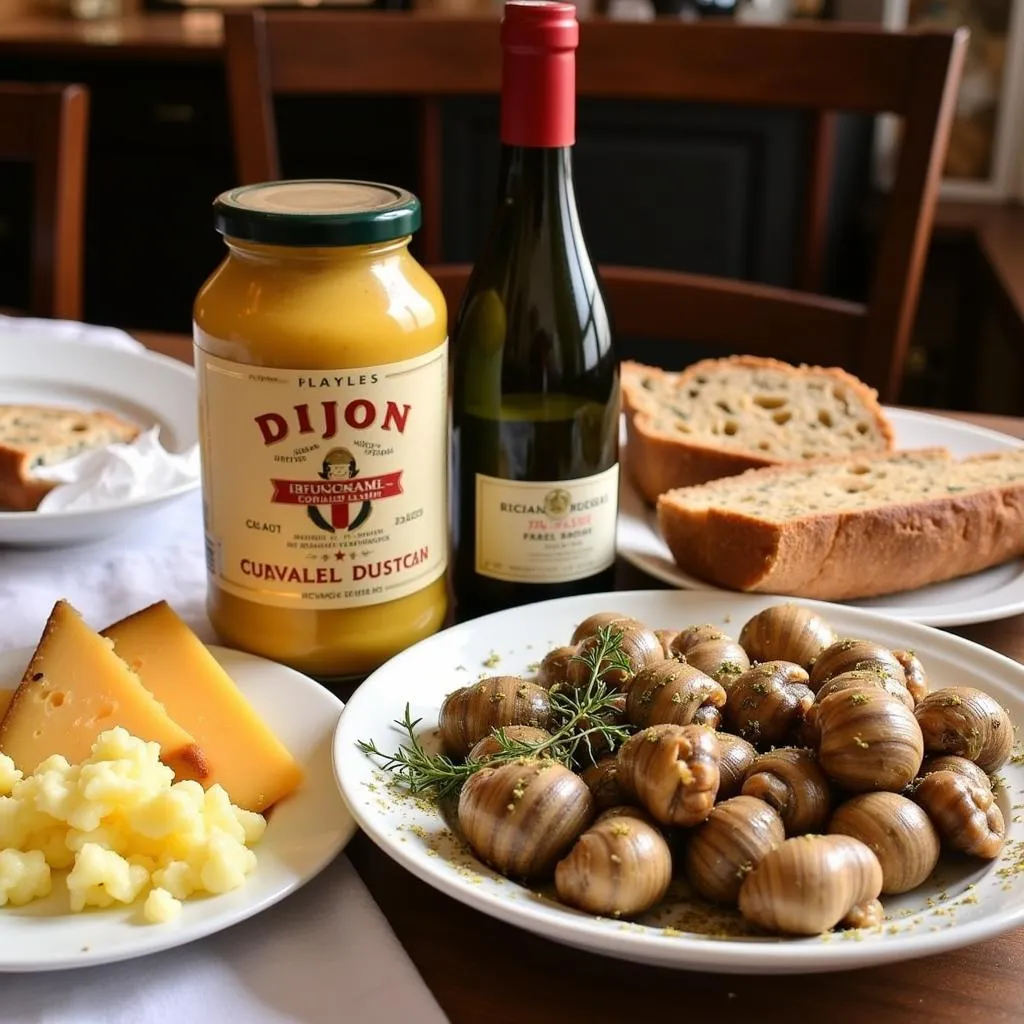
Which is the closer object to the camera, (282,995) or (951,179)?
(282,995)

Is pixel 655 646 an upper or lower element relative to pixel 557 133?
lower

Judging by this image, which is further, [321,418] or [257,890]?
[321,418]

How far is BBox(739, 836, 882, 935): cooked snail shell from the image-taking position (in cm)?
61

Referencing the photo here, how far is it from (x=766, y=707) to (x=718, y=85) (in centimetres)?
108

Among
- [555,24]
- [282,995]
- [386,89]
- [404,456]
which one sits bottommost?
[282,995]

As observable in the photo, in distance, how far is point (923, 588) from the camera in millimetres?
1066

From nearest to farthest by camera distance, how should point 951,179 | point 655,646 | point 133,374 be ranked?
1. point 655,646
2. point 133,374
3. point 951,179

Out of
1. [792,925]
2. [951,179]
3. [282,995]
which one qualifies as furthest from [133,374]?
[951,179]

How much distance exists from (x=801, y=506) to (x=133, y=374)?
28.0 inches

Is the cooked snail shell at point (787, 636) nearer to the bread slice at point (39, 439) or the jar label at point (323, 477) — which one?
the jar label at point (323, 477)

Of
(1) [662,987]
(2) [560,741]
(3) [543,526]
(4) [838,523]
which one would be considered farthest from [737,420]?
(1) [662,987]

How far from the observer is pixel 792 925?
24.3 inches

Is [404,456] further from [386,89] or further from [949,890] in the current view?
[386,89]

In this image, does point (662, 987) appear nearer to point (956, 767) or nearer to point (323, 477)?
point (956, 767)
